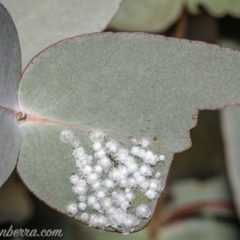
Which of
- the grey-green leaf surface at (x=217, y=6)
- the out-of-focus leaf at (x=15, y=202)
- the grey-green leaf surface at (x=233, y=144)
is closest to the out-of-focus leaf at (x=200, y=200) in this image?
the grey-green leaf surface at (x=233, y=144)

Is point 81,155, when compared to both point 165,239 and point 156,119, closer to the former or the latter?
point 156,119

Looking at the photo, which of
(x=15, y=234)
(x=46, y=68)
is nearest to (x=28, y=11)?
(x=46, y=68)

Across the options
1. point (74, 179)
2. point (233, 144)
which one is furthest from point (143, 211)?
point (233, 144)

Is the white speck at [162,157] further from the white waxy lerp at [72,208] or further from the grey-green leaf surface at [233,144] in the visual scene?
the grey-green leaf surface at [233,144]

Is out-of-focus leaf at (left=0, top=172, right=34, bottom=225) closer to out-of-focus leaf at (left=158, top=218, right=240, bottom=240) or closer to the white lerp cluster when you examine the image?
out-of-focus leaf at (left=158, top=218, right=240, bottom=240)

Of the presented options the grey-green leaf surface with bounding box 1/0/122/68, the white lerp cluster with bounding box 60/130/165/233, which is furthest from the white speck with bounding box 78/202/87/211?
the grey-green leaf surface with bounding box 1/0/122/68

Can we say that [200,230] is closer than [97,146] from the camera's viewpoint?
No

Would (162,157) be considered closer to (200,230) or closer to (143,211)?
(143,211)
